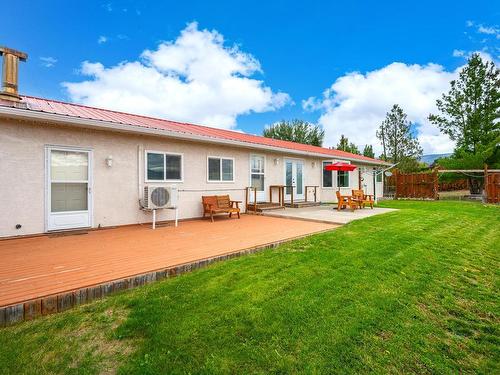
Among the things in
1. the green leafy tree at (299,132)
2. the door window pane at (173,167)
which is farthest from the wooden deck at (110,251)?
the green leafy tree at (299,132)

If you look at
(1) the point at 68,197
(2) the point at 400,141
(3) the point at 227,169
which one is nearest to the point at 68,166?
(1) the point at 68,197

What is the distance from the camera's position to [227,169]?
32.7 feet

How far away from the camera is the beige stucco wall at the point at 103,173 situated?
578 cm

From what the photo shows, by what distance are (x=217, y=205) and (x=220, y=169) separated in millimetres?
1492

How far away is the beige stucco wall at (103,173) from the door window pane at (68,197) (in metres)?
0.22

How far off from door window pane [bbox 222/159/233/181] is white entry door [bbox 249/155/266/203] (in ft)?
3.66

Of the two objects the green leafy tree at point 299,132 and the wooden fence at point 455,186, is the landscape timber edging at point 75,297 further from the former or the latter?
the wooden fence at point 455,186

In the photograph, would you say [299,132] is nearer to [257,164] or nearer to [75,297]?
[257,164]

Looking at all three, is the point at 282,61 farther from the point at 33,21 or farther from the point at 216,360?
the point at 216,360

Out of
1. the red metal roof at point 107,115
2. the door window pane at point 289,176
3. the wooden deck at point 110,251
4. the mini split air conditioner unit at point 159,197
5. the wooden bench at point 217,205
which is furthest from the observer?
the door window pane at point 289,176

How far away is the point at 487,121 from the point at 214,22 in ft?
72.6

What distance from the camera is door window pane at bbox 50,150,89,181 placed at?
20.7 ft

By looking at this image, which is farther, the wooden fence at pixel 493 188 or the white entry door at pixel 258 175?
the wooden fence at pixel 493 188

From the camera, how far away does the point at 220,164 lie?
31.8 feet
